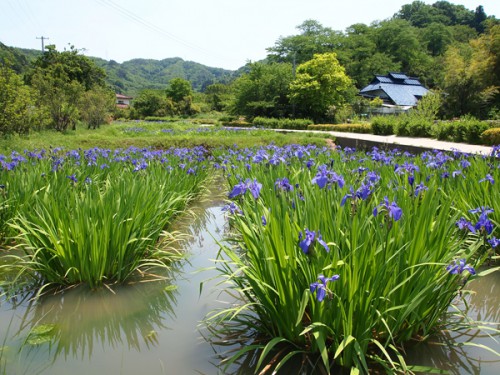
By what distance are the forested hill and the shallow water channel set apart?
429 ft

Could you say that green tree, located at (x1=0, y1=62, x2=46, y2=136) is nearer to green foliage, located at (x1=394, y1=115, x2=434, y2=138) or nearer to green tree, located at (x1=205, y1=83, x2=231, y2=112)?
green foliage, located at (x1=394, y1=115, x2=434, y2=138)

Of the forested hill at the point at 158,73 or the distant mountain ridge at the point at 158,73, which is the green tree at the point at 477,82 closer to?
the distant mountain ridge at the point at 158,73

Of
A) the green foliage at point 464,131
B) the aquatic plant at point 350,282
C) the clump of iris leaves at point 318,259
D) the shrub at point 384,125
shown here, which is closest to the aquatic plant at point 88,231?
the clump of iris leaves at point 318,259

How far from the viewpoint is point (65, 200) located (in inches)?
120

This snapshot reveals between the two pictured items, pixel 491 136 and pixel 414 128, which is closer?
pixel 491 136

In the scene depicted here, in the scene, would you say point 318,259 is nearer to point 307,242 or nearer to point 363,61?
point 307,242

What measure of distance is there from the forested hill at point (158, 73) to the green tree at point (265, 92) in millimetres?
97533

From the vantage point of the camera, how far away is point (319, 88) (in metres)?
31.8

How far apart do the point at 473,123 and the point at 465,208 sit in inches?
474

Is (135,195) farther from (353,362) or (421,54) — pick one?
(421,54)

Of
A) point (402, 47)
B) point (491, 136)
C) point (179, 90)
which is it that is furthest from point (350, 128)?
point (179, 90)

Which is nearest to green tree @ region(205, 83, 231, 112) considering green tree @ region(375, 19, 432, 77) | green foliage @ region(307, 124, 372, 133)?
green tree @ region(375, 19, 432, 77)

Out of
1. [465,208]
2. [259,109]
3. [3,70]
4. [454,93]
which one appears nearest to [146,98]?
[259,109]

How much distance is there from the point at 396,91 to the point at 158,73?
138104 millimetres
